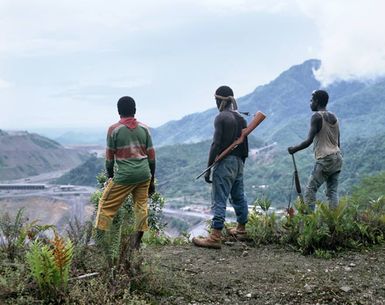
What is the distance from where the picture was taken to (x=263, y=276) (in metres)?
4.83

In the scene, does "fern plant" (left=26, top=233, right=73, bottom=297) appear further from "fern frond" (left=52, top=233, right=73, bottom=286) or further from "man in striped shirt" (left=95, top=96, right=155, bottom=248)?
"man in striped shirt" (left=95, top=96, right=155, bottom=248)

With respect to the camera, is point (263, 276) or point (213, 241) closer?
point (263, 276)

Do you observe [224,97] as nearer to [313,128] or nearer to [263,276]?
[313,128]

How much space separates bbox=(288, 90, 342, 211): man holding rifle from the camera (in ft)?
20.2

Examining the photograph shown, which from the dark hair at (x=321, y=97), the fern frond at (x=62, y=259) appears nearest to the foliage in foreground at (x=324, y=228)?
the dark hair at (x=321, y=97)

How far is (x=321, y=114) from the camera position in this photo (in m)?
6.14

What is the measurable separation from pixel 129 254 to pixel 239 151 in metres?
2.43

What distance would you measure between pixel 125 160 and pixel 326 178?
300 cm

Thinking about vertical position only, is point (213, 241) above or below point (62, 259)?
below

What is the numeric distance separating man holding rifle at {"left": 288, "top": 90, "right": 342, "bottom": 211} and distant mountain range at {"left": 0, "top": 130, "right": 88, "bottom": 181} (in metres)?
144

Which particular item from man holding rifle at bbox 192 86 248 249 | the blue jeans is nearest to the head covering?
man holding rifle at bbox 192 86 248 249

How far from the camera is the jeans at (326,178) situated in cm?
622

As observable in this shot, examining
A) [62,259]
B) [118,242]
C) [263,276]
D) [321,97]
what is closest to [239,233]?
[263,276]

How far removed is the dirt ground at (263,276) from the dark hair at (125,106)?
1.58m
